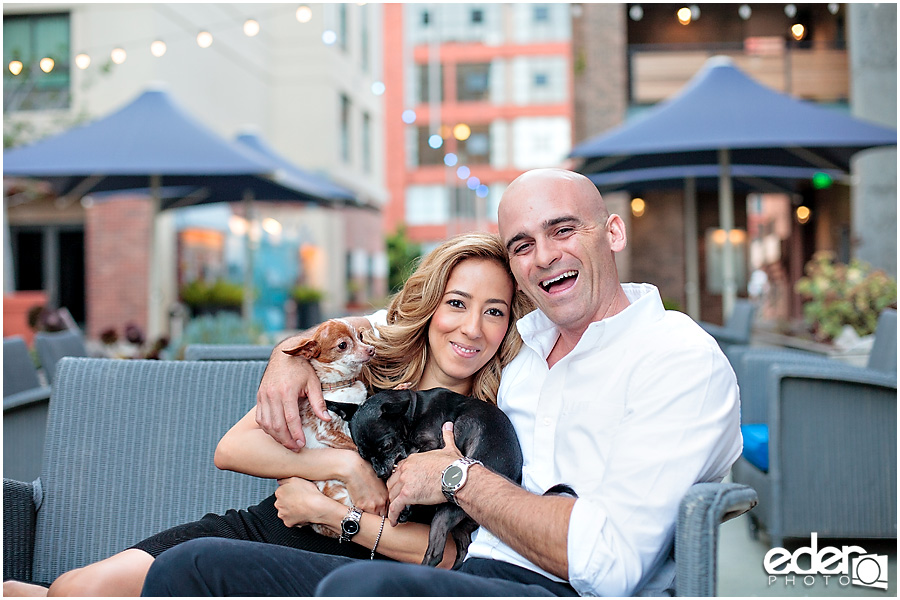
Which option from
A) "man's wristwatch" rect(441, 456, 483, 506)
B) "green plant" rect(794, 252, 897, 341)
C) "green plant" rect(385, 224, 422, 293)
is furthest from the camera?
"green plant" rect(385, 224, 422, 293)

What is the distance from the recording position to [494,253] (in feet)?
8.11

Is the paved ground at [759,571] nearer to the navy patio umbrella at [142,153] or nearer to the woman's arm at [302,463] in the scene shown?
the woman's arm at [302,463]

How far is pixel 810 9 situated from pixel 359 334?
18773mm

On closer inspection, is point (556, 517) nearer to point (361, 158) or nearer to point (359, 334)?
point (359, 334)

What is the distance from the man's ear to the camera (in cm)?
231

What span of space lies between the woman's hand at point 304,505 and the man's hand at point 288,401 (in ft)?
0.33

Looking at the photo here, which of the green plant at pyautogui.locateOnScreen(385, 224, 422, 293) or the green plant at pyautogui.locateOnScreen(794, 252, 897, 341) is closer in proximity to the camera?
the green plant at pyautogui.locateOnScreen(794, 252, 897, 341)

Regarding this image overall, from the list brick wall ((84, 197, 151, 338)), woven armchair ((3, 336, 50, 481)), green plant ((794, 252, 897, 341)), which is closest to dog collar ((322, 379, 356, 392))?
woven armchair ((3, 336, 50, 481))

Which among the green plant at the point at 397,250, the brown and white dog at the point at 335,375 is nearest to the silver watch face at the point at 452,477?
the brown and white dog at the point at 335,375

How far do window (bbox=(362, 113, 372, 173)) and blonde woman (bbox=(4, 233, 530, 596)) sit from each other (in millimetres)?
24035

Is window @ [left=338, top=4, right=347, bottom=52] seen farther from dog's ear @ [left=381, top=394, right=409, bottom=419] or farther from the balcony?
dog's ear @ [left=381, top=394, right=409, bottom=419]

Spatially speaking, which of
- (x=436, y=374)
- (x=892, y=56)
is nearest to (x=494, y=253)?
(x=436, y=374)

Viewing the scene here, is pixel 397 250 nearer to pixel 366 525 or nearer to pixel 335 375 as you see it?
pixel 335 375

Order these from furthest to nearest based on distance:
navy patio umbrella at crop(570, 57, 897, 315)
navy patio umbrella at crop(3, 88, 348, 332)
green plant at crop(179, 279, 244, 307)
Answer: green plant at crop(179, 279, 244, 307), navy patio umbrella at crop(3, 88, 348, 332), navy patio umbrella at crop(570, 57, 897, 315)
